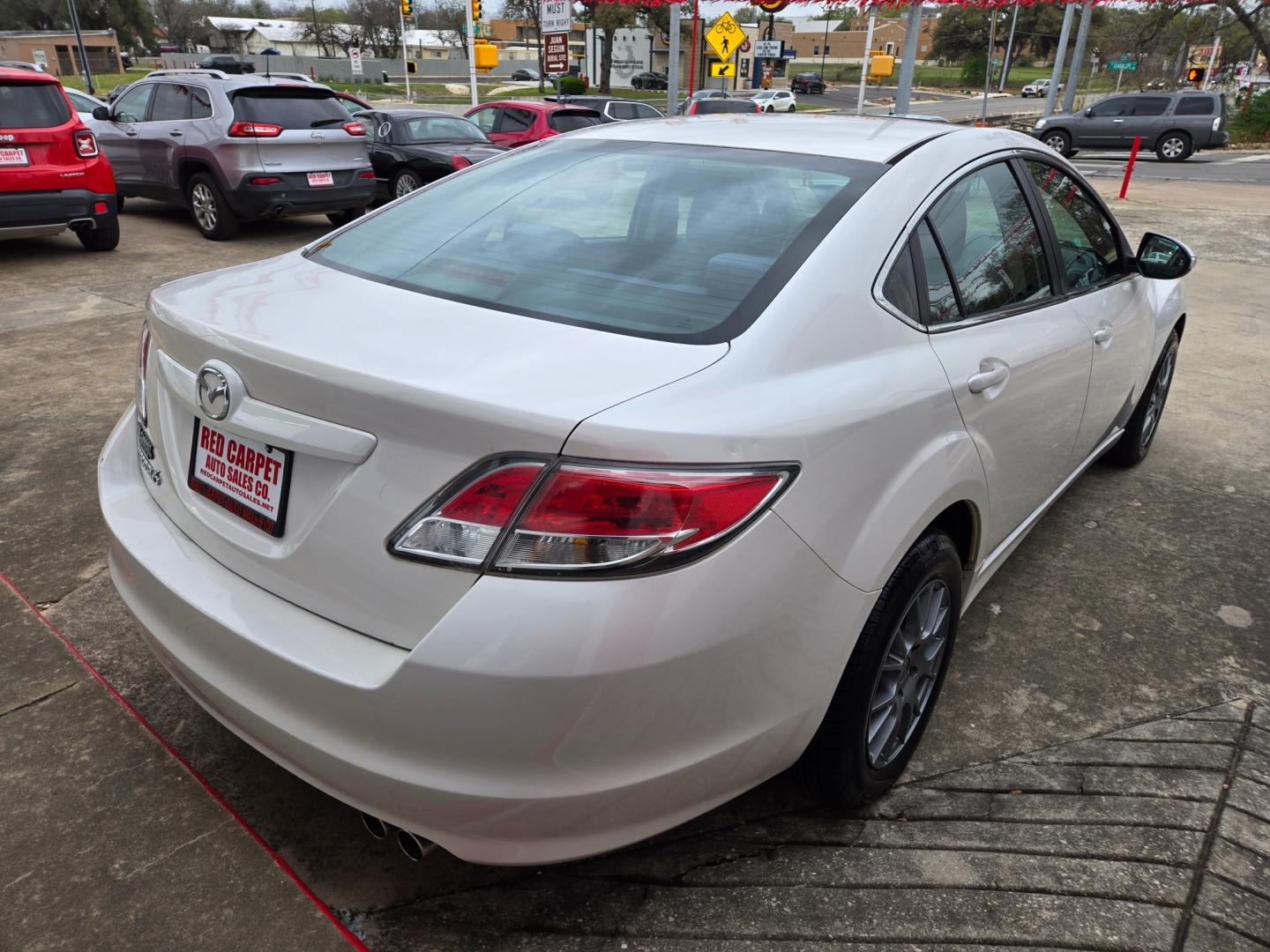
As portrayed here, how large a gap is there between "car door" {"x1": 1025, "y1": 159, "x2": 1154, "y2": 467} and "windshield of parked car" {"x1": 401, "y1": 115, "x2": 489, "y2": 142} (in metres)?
10.0

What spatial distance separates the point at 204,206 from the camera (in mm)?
9656

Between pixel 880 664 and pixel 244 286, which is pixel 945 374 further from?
pixel 244 286

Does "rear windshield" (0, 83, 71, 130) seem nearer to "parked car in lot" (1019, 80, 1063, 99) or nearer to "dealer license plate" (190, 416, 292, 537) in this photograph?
"dealer license plate" (190, 416, 292, 537)

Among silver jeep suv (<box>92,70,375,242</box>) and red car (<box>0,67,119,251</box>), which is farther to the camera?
silver jeep suv (<box>92,70,375,242</box>)

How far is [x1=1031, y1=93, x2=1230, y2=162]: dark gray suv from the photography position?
24.2 metres

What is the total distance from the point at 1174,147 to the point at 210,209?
967 inches

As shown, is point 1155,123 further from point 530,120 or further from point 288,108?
point 288,108

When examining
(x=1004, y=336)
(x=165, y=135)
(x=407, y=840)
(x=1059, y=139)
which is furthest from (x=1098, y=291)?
(x=1059, y=139)

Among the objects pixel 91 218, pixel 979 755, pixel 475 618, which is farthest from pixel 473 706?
pixel 91 218

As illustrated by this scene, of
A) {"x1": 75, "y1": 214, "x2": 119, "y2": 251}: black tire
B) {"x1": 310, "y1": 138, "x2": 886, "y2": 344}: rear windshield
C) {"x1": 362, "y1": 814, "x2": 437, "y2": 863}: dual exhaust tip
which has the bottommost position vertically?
{"x1": 75, "y1": 214, "x2": 119, "y2": 251}: black tire

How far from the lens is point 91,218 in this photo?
27.1 ft

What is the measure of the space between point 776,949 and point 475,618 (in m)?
0.98

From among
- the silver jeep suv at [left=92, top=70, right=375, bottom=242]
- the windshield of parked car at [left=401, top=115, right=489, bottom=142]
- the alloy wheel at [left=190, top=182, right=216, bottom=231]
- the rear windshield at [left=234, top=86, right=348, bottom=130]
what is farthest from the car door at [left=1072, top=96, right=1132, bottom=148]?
the alloy wheel at [left=190, top=182, right=216, bottom=231]

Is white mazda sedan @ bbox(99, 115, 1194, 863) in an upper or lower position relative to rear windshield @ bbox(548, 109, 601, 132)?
upper
